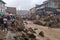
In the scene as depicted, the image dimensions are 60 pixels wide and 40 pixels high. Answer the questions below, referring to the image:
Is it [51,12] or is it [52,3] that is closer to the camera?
[51,12]

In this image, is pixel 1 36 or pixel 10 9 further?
pixel 10 9

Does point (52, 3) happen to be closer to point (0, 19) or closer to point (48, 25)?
point (48, 25)

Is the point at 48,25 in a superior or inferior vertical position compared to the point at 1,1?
inferior

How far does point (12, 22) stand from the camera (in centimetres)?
1988

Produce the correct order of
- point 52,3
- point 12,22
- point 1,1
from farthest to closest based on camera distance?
point 52,3 < point 1,1 < point 12,22

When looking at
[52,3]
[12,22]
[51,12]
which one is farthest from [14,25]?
[52,3]

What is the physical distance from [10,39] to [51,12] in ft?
118

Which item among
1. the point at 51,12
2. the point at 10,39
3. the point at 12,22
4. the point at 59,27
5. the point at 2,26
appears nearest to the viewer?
the point at 10,39

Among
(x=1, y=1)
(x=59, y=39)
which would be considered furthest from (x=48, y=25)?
(x=1, y=1)

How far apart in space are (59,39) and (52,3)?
38085 millimetres

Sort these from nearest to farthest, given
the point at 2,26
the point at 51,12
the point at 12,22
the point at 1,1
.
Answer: the point at 2,26 → the point at 12,22 → the point at 51,12 → the point at 1,1

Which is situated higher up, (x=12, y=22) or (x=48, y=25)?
(x=12, y=22)

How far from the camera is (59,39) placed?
20.0 metres

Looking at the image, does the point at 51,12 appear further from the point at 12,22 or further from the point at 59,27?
the point at 12,22
